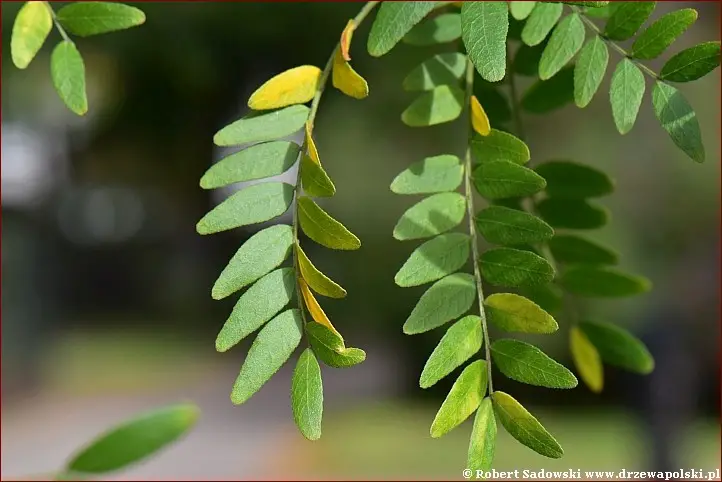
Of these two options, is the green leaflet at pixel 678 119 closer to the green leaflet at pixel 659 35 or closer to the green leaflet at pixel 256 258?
the green leaflet at pixel 659 35

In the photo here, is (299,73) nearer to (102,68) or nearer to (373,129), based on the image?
(373,129)

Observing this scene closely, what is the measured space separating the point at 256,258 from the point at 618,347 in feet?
1.00

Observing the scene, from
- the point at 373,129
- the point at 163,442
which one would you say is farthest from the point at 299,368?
the point at 373,129

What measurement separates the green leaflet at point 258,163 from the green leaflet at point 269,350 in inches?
3.1

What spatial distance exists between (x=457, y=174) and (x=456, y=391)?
128 millimetres

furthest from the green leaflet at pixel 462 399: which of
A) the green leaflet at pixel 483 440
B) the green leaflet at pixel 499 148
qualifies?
the green leaflet at pixel 499 148

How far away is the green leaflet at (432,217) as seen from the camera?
0.37m

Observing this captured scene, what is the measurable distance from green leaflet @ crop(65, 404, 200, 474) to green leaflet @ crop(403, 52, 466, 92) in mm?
Answer: 281

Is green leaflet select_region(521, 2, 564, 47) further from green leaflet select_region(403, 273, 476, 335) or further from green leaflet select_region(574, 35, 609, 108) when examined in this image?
green leaflet select_region(403, 273, 476, 335)

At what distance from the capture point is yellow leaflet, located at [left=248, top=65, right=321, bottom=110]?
0.36m

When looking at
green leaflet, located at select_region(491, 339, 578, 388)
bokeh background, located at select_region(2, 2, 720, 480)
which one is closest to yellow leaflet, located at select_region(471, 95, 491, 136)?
green leaflet, located at select_region(491, 339, 578, 388)

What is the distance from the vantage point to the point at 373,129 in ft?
11.0

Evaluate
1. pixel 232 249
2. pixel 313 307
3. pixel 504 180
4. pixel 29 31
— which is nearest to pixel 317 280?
pixel 313 307

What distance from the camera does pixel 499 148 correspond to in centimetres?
38
